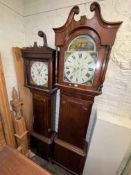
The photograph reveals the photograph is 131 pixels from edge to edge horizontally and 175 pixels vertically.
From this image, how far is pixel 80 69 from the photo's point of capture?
930 mm

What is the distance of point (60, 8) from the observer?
106 cm

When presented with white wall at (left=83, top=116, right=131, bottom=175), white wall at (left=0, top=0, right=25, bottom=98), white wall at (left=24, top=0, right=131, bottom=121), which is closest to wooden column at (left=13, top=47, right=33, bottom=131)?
white wall at (left=0, top=0, right=25, bottom=98)

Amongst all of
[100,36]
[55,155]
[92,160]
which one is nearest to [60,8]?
[100,36]

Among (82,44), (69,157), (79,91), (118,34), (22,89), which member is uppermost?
(118,34)

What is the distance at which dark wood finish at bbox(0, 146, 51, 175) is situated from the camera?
66 centimetres

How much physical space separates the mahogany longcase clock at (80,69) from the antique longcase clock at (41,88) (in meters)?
0.12

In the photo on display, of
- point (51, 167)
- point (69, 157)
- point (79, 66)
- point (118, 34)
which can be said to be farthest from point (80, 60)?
point (51, 167)

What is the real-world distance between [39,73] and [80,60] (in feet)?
1.58

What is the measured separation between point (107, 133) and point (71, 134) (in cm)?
41

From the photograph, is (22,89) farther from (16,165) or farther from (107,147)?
(107,147)

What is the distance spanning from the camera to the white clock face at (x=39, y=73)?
1.07m

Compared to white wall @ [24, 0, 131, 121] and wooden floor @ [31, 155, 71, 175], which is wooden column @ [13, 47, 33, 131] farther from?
wooden floor @ [31, 155, 71, 175]

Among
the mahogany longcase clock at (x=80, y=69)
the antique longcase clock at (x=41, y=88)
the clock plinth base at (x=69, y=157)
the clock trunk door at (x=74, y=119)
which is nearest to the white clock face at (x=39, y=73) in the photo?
the antique longcase clock at (x=41, y=88)

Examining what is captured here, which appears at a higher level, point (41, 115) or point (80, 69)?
point (80, 69)
